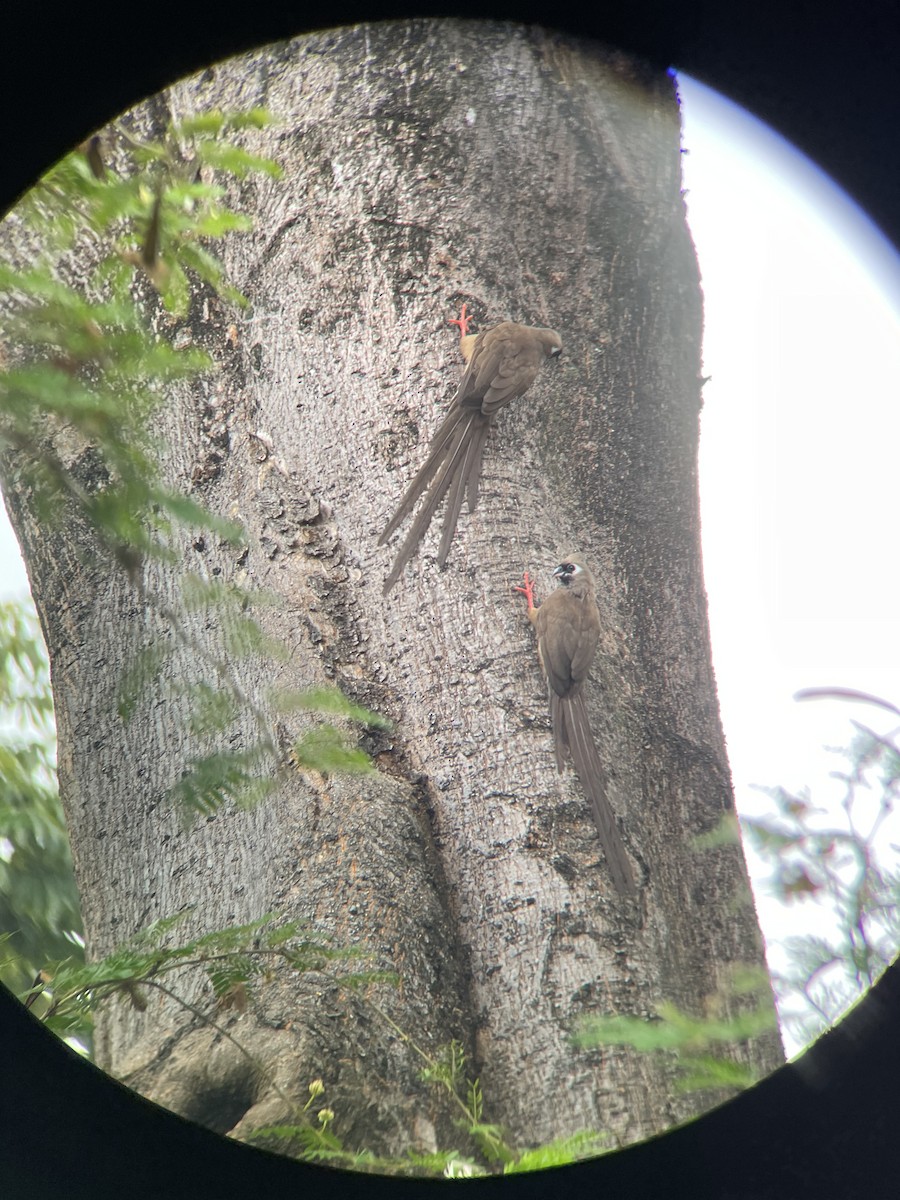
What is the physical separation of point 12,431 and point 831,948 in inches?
44.8

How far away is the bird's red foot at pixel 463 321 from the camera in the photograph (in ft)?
4.50

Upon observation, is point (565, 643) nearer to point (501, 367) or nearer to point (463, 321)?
point (501, 367)

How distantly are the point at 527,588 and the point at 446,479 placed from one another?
211mm

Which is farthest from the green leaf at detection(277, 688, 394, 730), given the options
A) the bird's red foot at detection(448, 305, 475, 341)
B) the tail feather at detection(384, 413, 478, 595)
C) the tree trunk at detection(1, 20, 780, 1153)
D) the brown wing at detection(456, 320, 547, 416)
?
the bird's red foot at detection(448, 305, 475, 341)

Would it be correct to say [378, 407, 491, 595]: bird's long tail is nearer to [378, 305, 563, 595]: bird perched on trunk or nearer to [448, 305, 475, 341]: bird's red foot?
[378, 305, 563, 595]: bird perched on trunk

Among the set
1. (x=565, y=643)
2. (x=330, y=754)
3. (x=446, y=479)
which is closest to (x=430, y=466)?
(x=446, y=479)

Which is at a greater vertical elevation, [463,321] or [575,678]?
[463,321]

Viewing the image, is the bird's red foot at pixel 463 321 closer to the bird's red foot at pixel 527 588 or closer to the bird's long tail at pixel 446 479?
the bird's long tail at pixel 446 479

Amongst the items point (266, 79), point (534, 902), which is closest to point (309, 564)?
point (534, 902)

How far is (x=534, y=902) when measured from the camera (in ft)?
3.54

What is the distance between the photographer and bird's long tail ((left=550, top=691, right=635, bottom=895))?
3.63ft

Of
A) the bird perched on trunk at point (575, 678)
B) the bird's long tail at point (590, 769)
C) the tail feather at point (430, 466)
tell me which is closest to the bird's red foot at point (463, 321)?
the tail feather at point (430, 466)

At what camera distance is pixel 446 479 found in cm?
130

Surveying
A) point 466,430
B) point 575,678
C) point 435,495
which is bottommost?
point 575,678
